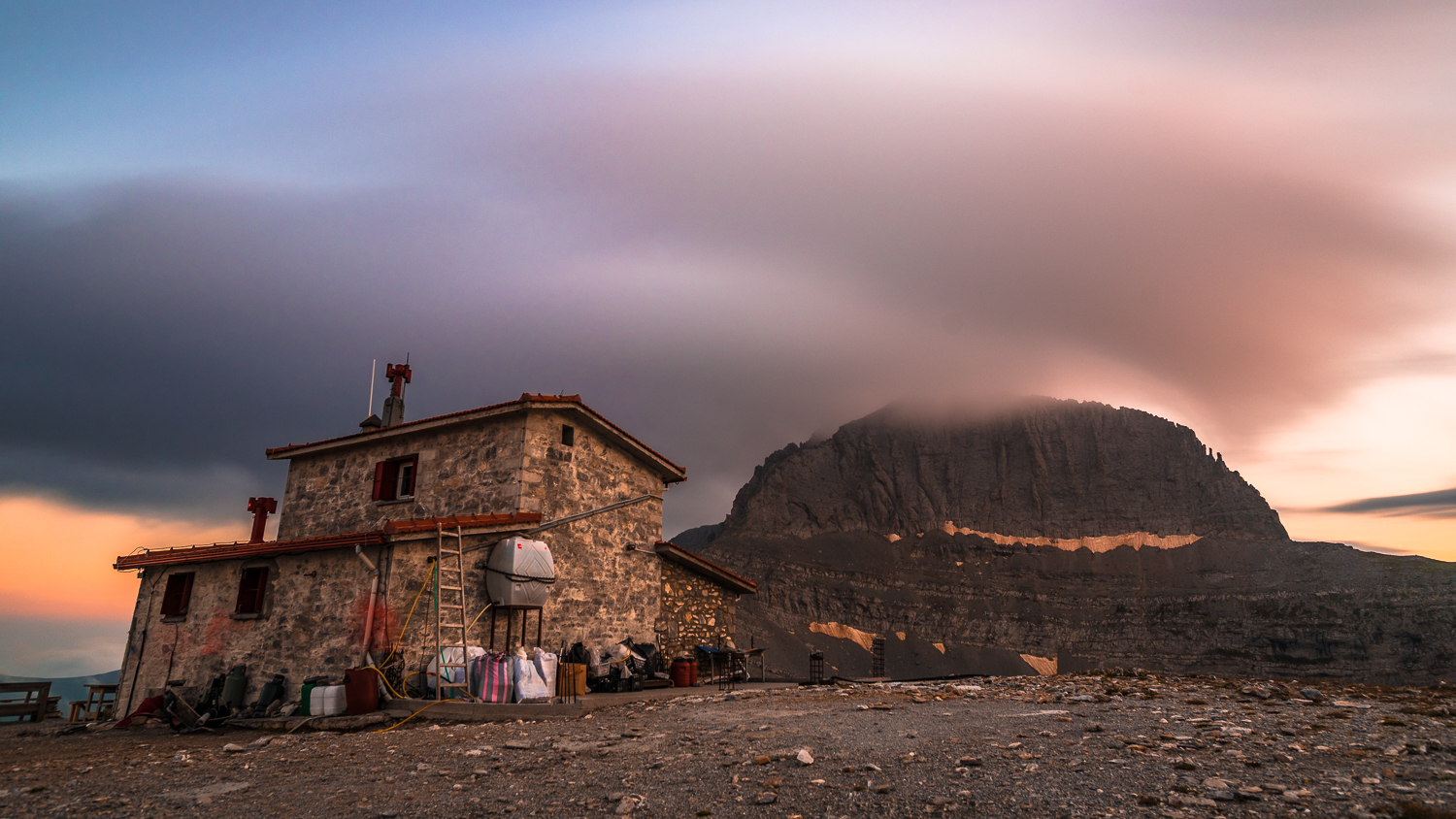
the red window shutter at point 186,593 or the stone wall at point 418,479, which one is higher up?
the stone wall at point 418,479

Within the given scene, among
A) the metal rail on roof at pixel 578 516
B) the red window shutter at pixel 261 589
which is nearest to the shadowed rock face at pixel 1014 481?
the metal rail on roof at pixel 578 516

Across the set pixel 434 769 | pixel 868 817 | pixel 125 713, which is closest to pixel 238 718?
pixel 125 713

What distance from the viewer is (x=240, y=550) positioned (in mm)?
17062

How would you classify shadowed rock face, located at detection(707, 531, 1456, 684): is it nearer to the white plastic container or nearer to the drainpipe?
the drainpipe

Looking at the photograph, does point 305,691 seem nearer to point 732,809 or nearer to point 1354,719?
point 732,809

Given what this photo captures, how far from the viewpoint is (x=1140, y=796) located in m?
5.75

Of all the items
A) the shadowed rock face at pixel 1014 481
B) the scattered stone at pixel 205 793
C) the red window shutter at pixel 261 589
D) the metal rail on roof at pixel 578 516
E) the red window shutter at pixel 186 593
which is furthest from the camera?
the shadowed rock face at pixel 1014 481

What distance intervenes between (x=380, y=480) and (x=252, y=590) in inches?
152

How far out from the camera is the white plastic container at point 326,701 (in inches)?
534

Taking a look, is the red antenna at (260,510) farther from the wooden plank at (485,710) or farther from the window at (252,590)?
the wooden plank at (485,710)

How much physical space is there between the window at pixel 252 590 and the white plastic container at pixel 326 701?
4047 millimetres

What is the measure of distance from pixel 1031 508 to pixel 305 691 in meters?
112

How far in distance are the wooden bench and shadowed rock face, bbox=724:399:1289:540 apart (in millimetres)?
87738

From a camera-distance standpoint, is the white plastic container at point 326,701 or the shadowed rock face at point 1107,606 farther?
the shadowed rock face at point 1107,606
